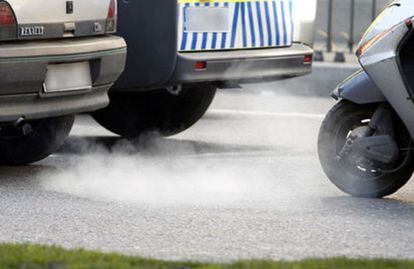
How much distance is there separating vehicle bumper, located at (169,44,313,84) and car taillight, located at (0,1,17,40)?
1.57 meters

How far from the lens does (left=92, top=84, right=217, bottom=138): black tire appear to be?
412 inches

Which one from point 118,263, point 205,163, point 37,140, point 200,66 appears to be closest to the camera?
point 118,263

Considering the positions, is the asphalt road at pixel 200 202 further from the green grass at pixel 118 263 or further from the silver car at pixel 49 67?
the green grass at pixel 118 263

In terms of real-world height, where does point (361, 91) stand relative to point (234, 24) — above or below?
above

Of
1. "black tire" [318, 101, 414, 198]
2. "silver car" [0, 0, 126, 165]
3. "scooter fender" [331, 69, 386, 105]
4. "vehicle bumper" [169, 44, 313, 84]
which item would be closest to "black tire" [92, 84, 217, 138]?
"vehicle bumper" [169, 44, 313, 84]

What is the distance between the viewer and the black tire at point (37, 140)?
916 centimetres

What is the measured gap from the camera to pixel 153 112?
10.6m

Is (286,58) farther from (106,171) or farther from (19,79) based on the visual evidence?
(19,79)

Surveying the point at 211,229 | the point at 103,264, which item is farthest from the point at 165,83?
the point at 103,264

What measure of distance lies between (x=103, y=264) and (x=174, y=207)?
1915mm

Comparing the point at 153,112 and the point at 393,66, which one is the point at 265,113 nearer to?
the point at 153,112

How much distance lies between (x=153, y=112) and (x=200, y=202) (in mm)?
2624

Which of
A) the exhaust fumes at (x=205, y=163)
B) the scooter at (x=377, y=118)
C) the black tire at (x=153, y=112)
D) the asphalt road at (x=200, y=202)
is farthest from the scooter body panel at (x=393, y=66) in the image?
the black tire at (x=153, y=112)

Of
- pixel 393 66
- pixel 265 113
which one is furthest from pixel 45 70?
pixel 265 113
